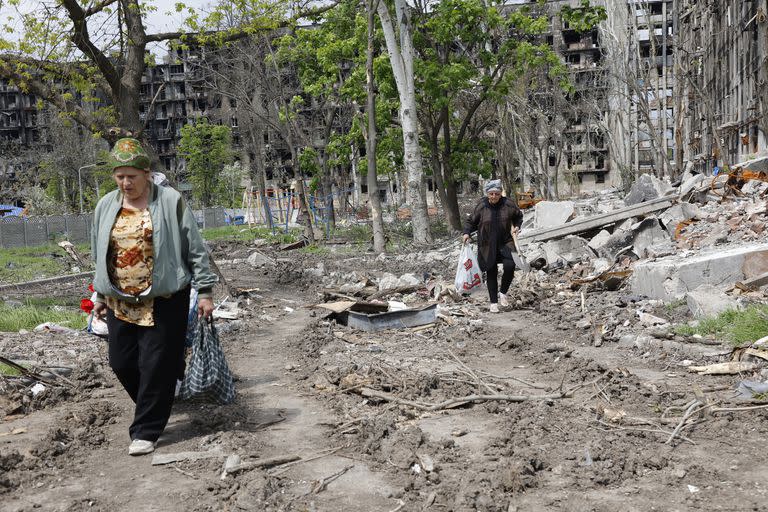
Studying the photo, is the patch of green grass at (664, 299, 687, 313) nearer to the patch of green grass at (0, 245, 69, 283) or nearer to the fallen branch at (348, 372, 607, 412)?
the fallen branch at (348, 372, 607, 412)

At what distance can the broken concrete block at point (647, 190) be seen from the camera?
1711 cm

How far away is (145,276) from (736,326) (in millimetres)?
5354

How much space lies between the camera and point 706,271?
391 inches

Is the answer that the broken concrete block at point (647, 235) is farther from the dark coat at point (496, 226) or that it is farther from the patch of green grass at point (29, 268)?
the patch of green grass at point (29, 268)

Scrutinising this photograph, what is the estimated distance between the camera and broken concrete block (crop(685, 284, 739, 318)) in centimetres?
867

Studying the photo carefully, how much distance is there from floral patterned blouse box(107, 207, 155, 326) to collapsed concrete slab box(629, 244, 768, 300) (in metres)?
6.78

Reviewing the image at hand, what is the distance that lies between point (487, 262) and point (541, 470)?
22.7ft

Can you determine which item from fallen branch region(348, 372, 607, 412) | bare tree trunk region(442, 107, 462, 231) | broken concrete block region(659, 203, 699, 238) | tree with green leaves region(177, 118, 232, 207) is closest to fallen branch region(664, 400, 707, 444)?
fallen branch region(348, 372, 607, 412)

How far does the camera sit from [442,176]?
2933 cm

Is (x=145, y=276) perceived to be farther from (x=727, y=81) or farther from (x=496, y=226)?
(x=727, y=81)

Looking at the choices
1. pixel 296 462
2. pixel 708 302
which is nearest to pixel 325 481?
pixel 296 462

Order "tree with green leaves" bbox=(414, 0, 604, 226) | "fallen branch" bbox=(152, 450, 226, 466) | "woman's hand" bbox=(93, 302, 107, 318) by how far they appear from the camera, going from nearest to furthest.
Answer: "fallen branch" bbox=(152, 450, 226, 466), "woman's hand" bbox=(93, 302, 107, 318), "tree with green leaves" bbox=(414, 0, 604, 226)

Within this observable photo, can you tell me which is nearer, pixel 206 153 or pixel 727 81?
pixel 727 81

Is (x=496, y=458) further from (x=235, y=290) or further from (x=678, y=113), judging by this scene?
(x=678, y=113)
